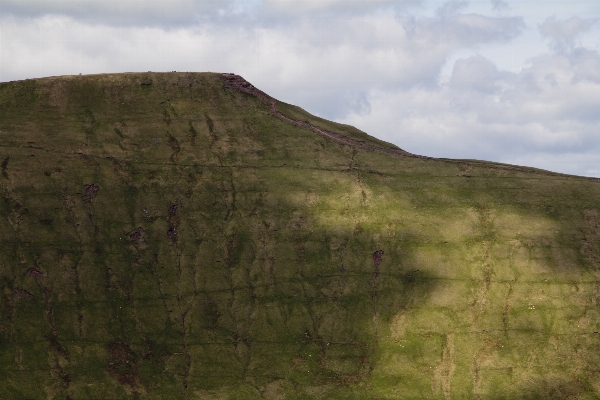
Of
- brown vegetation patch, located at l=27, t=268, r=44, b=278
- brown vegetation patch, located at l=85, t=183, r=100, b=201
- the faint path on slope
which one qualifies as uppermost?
the faint path on slope

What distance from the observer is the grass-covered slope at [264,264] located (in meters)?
102

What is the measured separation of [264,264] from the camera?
115812 mm

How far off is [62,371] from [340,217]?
5794 cm

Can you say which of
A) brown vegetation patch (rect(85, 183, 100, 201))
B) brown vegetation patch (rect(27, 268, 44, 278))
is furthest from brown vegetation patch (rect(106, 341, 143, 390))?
brown vegetation patch (rect(85, 183, 100, 201))

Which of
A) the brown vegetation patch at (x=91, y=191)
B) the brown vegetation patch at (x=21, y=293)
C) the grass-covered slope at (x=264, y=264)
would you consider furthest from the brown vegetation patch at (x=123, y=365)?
the brown vegetation patch at (x=91, y=191)

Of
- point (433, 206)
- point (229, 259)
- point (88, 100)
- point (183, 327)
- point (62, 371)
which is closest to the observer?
point (62, 371)

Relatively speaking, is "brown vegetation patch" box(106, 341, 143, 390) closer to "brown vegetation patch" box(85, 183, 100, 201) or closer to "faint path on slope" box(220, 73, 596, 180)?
"brown vegetation patch" box(85, 183, 100, 201)

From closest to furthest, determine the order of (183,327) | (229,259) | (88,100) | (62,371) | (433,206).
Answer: (62,371), (183,327), (229,259), (433,206), (88,100)

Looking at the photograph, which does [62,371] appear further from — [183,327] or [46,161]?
[46,161]

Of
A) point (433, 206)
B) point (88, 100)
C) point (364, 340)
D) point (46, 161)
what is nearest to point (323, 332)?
point (364, 340)

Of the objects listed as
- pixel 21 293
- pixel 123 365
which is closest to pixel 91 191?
pixel 21 293

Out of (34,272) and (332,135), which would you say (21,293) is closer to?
(34,272)

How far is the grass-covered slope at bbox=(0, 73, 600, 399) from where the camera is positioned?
10219cm

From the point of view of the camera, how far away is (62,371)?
99.7 m
